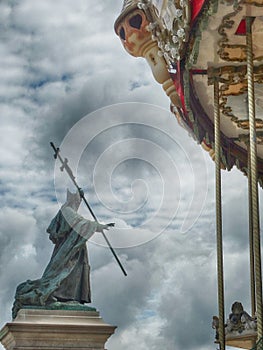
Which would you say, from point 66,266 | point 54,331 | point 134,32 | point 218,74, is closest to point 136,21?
point 134,32

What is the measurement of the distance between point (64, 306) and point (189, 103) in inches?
149

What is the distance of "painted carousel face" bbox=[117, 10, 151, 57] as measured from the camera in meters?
12.9

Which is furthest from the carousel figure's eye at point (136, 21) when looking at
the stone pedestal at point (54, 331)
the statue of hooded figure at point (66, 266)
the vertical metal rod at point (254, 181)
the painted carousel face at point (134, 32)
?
the stone pedestal at point (54, 331)

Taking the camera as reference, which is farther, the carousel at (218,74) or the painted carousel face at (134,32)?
the painted carousel face at (134,32)

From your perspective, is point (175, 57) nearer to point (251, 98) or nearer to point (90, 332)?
point (251, 98)

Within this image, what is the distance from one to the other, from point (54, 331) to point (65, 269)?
127 centimetres

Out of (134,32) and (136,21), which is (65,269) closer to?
(134,32)

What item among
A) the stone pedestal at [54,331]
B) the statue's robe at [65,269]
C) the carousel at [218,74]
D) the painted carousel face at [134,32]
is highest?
the painted carousel face at [134,32]

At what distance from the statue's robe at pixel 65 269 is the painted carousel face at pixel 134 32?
9.60 feet

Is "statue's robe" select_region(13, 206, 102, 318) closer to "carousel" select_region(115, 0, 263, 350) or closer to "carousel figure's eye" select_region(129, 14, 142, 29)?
"carousel" select_region(115, 0, 263, 350)

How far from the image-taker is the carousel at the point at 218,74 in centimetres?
1016

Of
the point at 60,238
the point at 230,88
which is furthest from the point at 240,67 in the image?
the point at 60,238

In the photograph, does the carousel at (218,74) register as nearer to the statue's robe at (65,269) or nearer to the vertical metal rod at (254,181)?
the vertical metal rod at (254,181)

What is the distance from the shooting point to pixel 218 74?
1210 cm
